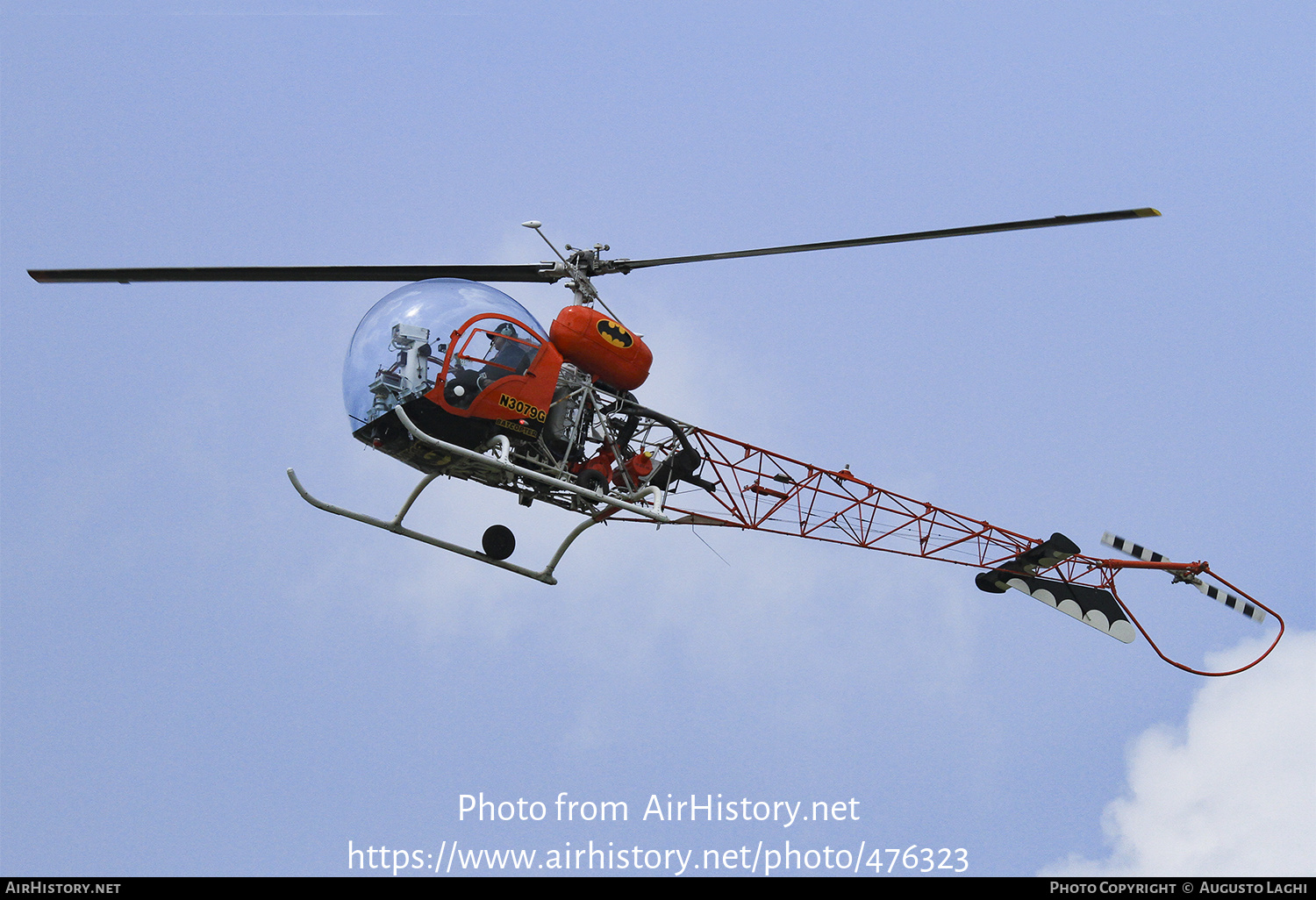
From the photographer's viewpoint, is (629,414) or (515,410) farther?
(629,414)

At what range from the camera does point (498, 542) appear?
16922 mm

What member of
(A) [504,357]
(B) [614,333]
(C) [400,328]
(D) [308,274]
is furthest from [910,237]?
(D) [308,274]

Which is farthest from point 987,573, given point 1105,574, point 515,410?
point 515,410

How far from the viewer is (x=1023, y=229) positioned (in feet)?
49.8

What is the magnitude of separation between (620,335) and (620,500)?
2060 millimetres

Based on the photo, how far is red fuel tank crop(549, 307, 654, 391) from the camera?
1639 centimetres

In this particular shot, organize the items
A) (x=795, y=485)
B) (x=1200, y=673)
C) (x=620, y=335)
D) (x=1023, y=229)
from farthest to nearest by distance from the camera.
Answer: (x=1200, y=673) → (x=795, y=485) → (x=620, y=335) → (x=1023, y=229)

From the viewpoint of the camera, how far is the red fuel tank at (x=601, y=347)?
16.4 metres

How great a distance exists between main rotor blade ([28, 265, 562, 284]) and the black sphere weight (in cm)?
300

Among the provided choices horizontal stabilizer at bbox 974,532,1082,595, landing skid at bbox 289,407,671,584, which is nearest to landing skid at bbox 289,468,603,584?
landing skid at bbox 289,407,671,584

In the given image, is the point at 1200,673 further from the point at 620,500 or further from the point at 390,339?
the point at 390,339

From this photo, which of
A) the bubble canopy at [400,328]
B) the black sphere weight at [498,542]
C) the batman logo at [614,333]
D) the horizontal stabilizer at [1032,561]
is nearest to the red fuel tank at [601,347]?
the batman logo at [614,333]

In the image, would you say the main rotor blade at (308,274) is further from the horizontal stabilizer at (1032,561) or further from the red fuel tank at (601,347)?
the horizontal stabilizer at (1032,561)

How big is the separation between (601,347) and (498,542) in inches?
104
